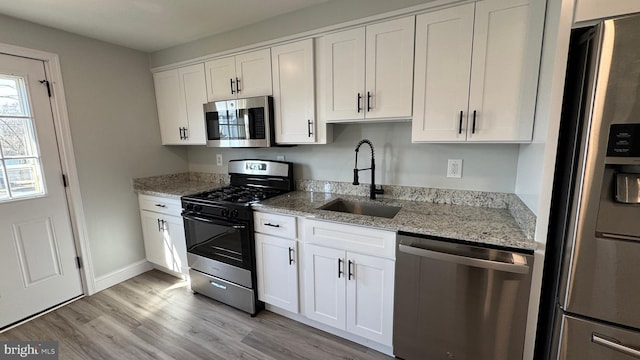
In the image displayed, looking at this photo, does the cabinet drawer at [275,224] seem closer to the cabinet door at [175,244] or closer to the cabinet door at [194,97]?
the cabinet door at [175,244]

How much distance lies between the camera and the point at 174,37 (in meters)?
2.54

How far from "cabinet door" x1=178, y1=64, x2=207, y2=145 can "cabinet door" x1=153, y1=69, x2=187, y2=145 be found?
74 mm

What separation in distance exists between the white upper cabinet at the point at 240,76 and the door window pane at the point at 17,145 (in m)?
1.40

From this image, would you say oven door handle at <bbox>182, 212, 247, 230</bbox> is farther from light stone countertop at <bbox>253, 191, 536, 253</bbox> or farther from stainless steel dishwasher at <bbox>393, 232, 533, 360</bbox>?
stainless steel dishwasher at <bbox>393, 232, 533, 360</bbox>

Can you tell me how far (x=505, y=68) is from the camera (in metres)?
1.46

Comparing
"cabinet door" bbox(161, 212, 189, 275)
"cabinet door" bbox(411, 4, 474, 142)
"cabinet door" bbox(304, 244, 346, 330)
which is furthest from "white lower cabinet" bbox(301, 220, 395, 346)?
"cabinet door" bbox(161, 212, 189, 275)

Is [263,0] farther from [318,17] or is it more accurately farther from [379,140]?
[379,140]

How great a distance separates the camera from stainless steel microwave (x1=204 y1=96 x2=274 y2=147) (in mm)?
2242

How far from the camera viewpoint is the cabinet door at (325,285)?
1800mm

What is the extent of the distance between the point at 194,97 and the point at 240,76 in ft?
2.13

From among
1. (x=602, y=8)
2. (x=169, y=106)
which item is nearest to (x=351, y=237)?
(x=602, y=8)

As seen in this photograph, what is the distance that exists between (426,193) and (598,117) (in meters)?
1.10

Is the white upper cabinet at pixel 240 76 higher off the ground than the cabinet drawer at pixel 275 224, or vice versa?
the white upper cabinet at pixel 240 76

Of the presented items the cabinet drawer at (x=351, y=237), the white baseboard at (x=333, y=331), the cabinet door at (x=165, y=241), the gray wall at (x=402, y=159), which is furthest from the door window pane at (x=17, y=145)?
the cabinet drawer at (x=351, y=237)
